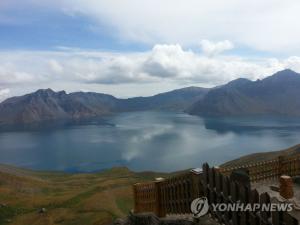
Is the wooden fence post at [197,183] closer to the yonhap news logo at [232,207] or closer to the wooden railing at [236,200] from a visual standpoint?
the yonhap news logo at [232,207]

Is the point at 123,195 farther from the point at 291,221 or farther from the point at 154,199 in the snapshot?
the point at 291,221

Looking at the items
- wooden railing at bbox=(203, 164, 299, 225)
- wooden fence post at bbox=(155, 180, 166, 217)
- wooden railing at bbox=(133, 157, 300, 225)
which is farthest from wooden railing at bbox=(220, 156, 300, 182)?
wooden railing at bbox=(203, 164, 299, 225)

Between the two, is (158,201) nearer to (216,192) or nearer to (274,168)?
(274,168)

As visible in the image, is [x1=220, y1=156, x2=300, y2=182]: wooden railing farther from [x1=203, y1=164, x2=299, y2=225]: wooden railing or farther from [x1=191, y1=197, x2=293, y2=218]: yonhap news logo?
[x1=203, y1=164, x2=299, y2=225]: wooden railing

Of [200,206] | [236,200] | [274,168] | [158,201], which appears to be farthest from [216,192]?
[274,168]

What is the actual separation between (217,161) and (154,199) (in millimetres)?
95100

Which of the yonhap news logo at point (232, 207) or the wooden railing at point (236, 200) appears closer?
the wooden railing at point (236, 200)

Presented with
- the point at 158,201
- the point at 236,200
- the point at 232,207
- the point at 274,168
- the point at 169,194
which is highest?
the point at 236,200

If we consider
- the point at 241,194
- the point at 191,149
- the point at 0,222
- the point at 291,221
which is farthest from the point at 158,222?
the point at 191,149

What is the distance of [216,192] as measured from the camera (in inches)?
252

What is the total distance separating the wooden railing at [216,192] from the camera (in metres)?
4.85

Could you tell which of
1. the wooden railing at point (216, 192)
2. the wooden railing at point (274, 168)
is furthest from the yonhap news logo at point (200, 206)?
the wooden railing at point (274, 168)

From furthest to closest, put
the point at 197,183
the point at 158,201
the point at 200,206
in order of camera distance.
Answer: the point at 158,201
the point at 197,183
the point at 200,206

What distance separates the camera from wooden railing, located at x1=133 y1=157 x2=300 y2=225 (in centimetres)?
485
